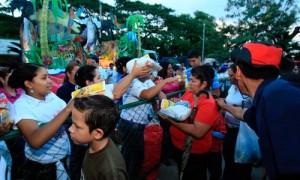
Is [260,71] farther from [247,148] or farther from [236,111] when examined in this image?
[247,148]

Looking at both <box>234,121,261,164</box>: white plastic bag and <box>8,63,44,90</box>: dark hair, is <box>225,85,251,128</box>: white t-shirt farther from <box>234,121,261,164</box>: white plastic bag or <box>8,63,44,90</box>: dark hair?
<box>8,63,44,90</box>: dark hair

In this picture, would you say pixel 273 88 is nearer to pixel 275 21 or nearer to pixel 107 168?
pixel 107 168

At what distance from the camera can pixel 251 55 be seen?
4.97ft

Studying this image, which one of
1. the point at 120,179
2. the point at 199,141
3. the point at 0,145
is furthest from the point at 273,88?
the point at 0,145

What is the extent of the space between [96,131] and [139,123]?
1535mm

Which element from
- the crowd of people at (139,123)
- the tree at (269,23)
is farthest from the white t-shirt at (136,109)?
the tree at (269,23)

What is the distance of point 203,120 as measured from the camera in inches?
99.3

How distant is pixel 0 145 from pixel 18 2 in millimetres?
6980

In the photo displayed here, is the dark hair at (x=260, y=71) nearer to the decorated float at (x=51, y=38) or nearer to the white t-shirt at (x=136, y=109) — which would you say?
the white t-shirt at (x=136, y=109)

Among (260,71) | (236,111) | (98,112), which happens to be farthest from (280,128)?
(236,111)

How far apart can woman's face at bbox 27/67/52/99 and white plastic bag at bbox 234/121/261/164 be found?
196 cm

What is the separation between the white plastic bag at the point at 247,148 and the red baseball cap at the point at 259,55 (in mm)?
1367

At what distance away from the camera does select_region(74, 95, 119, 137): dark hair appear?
1618 mm

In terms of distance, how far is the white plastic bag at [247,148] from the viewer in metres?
2.69
